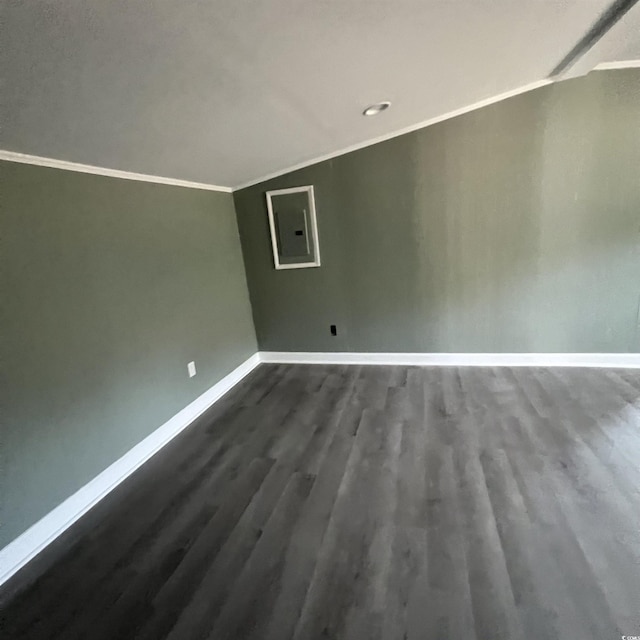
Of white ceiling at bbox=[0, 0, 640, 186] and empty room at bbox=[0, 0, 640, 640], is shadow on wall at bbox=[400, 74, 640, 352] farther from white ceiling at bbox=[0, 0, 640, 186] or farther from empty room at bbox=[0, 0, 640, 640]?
white ceiling at bbox=[0, 0, 640, 186]

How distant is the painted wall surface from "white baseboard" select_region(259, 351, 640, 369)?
1.13m

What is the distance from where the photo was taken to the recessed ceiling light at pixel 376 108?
8.44ft

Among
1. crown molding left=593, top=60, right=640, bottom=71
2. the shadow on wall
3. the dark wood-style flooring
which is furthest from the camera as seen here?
the shadow on wall

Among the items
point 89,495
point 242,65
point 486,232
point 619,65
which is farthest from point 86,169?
point 619,65

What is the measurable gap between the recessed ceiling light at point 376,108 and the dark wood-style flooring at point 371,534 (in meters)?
2.14

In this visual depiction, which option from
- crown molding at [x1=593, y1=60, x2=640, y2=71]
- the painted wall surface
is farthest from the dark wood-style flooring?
crown molding at [x1=593, y1=60, x2=640, y2=71]

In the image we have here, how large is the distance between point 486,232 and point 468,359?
118 centimetres

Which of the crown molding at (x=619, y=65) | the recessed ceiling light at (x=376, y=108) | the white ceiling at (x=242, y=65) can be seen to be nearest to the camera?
the white ceiling at (x=242, y=65)

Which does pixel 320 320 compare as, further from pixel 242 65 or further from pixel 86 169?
pixel 242 65

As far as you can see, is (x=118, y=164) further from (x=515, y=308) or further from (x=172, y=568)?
(x=515, y=308)

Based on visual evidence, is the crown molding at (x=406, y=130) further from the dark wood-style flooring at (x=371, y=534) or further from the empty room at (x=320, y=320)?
the dark wood-style flooring at (x=371, y=534)

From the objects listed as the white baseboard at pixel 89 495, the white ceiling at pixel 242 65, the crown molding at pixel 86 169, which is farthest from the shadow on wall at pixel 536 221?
the white baseboard at pixel 89 495

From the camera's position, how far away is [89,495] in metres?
2.20

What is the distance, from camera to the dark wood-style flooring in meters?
1.45
